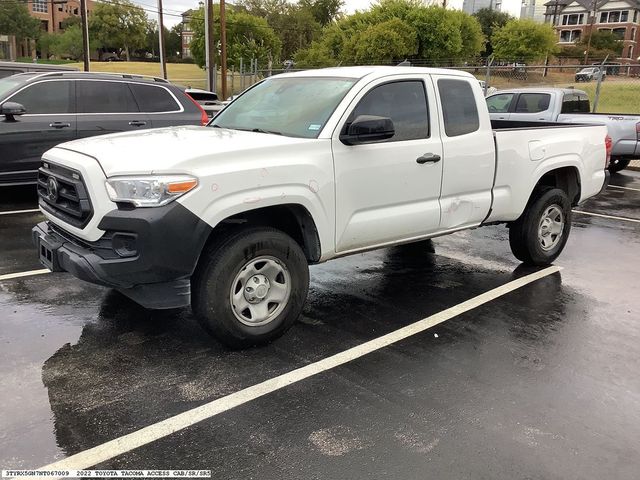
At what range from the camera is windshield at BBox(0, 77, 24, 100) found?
317 inches

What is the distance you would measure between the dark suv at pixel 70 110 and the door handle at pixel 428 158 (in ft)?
17.3

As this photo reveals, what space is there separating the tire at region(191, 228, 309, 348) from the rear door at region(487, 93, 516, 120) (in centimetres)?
1062

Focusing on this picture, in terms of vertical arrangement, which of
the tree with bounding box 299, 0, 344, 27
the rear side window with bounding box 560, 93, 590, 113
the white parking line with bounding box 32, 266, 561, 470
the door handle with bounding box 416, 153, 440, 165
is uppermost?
the tree with bounding box 299, 0, 344, 27

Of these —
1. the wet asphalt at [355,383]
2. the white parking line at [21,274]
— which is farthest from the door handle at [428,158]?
the white parking line at [21,274]

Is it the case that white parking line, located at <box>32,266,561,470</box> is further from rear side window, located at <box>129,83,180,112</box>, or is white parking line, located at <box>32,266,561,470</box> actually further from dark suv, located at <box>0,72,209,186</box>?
rear side window, located at <box>129,83,180,112</box>

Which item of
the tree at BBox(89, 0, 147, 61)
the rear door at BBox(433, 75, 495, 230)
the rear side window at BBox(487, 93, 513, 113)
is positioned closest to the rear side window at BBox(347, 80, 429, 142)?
the rear door at BBox(433, 75, 495, 230)

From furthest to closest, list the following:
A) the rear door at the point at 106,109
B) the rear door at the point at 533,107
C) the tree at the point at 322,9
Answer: the tree at the point at 322,9 < the rear door at the point at 533,107 < the rear door at the point at 106,109

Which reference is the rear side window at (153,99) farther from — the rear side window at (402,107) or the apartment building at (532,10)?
the apartment building at (532,10)

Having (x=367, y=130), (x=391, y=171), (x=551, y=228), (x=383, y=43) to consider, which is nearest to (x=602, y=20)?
(x=383, y=43)

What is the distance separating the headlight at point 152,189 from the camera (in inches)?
139

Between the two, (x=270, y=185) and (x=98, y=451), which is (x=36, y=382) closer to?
(x=98, y=451)

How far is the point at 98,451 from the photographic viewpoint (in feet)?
9.62

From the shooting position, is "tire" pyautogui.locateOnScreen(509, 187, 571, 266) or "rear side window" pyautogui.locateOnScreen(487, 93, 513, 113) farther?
"rear side window" pyautogui.locateOnScreen(487, 93, 513, 113)

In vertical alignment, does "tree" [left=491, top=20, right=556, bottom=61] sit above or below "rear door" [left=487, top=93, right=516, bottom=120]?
above
